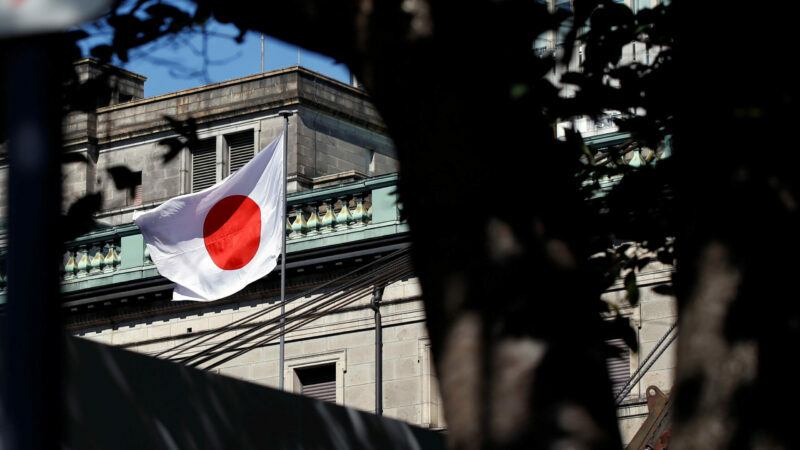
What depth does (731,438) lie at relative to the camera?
16.2ft

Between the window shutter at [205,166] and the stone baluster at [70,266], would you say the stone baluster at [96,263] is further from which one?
the window shutter at [205,166]

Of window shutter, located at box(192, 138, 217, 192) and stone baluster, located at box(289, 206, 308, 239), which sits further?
window shutter, located at box(192, 138, 217, 192)

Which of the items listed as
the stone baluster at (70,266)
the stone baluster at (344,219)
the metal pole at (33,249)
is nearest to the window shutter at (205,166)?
the stone baluster at (70,266)

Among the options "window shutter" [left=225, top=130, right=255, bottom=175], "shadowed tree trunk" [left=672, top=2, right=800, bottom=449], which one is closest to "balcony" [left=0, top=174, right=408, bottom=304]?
"window shutter" [left=225, top=130, right=255, bottom=175]

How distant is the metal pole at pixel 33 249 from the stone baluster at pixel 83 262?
1060 inches

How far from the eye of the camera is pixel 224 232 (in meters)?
26.8

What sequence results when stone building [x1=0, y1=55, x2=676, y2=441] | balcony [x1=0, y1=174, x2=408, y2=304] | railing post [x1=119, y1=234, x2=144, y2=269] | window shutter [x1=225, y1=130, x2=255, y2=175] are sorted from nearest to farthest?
stone building [x1=0, y1=55, x2=676, y2=441]
balcony [x1=0, y1=174, x2=408, y2=304]
railing post [x1=119, y1=234, x2=144, y2=269]
window shutter [x1=225, y1=130, x2=255, y2=175]

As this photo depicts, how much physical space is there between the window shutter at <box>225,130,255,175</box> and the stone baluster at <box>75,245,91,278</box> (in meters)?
5.68

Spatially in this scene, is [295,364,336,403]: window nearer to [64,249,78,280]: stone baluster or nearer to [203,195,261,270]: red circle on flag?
[203,195,261,270]: red circle on flag

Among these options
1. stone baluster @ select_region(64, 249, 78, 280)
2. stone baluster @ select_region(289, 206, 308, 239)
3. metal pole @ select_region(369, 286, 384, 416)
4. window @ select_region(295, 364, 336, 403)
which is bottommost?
window @ select_region(295, 364, 336, 403)

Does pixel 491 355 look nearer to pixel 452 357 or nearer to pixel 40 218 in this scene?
pixel 452 357

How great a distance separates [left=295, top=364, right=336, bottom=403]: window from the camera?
86.9 feet

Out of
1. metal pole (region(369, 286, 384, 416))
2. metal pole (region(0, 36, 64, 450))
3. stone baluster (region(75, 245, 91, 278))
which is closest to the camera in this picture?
metal pole (region(0, 36, 64, 450))

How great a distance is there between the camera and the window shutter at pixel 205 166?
3622 centimetres
